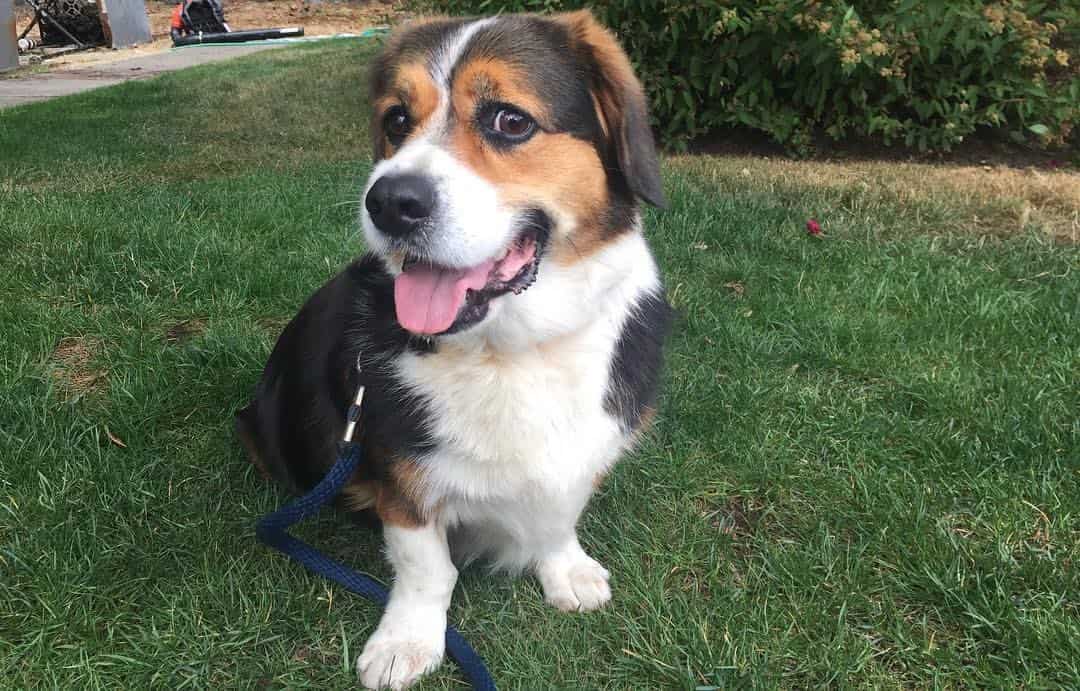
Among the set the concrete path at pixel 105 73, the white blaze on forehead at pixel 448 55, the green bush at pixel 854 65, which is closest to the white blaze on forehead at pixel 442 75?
the white blaze on forehead at pixel 448 55

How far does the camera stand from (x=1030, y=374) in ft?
9.70

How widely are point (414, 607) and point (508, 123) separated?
1205 mm

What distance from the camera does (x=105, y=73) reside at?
39.2 feet

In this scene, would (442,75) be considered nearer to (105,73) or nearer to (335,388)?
(335,388)

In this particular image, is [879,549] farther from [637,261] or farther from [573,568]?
[637,261]

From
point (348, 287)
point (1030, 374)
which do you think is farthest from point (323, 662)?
point (1030, 374)

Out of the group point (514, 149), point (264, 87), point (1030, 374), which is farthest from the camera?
point (264, 87)

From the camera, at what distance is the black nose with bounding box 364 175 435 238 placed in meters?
1.67

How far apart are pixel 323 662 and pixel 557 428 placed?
2.64 feet

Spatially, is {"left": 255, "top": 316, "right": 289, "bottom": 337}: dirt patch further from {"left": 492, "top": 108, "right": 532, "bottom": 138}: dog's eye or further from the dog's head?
{"left": 492, "top": 108, "right": 532, "bottom": 138}: dog's eye

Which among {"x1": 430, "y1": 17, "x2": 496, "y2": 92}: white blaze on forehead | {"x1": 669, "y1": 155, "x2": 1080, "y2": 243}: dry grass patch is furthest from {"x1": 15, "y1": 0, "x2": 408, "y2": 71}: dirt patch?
{"x1": 430, "y1": 17, "x2": 496, "y2": 92}: white blaze on forehead

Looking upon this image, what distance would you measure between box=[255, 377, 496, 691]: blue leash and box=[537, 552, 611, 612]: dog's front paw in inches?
11.2

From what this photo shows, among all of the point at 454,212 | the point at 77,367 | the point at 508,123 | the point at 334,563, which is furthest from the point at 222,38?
the point at 454,212

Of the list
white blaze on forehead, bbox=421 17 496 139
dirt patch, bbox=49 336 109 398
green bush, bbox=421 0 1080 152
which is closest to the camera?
white blaze on forehead, bbox=421 17 496 139
